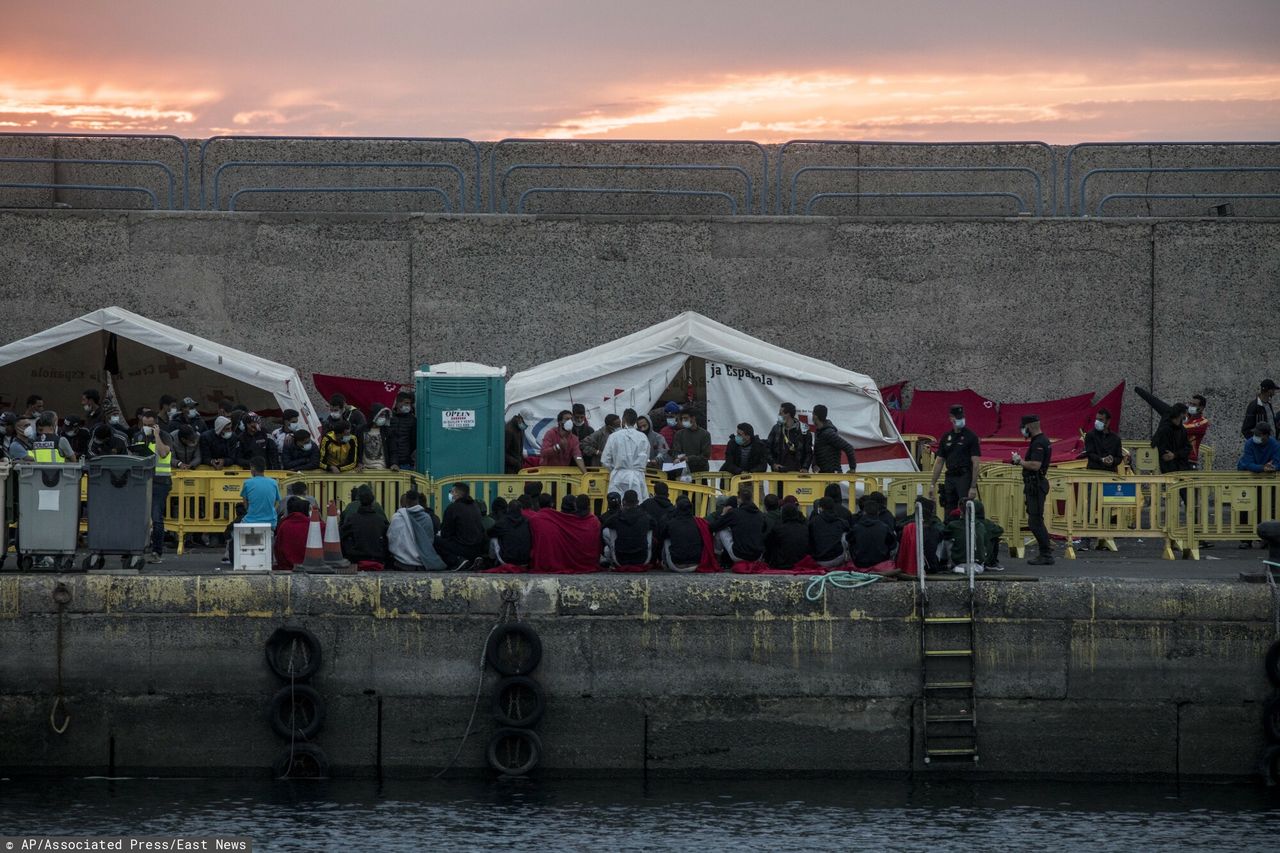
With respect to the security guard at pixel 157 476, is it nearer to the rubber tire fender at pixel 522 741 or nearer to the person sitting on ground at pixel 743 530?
the rubber tire fender at pixel 522 741

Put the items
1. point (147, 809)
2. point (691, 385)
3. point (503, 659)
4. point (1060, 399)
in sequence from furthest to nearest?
1. point (1060, 399)
2. point (691, 385)
3. point (503, 659)
4. point (147, 809)

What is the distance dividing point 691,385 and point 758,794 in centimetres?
958

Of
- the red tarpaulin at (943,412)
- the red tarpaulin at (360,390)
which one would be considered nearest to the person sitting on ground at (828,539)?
the red tarpaulin at (943,412)

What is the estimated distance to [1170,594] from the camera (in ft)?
51.1

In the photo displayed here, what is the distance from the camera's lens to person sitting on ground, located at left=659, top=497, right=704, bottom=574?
16594 millimetres

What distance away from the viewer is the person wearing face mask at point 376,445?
66.1 feet

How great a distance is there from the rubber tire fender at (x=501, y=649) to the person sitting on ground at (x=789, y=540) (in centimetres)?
265

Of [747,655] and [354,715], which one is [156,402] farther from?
[747,655]

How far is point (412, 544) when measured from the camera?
54.7ft

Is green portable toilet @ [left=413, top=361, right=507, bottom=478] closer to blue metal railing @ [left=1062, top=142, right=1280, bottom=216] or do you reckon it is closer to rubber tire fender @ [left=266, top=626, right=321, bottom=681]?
rubber tire fender @ [left=266, top=626, right=321, bottom=681]

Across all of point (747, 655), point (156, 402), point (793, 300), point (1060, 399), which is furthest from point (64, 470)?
point (1060, 399)

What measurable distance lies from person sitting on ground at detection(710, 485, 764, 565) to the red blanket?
122 centimetres

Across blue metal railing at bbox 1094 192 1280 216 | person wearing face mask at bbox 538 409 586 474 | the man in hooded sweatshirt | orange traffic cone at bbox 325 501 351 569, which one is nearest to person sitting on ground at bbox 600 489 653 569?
the man in hooded sweatshirt

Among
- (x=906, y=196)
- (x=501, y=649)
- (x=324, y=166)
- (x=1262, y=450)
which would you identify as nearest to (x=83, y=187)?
(x=324, y=166)
